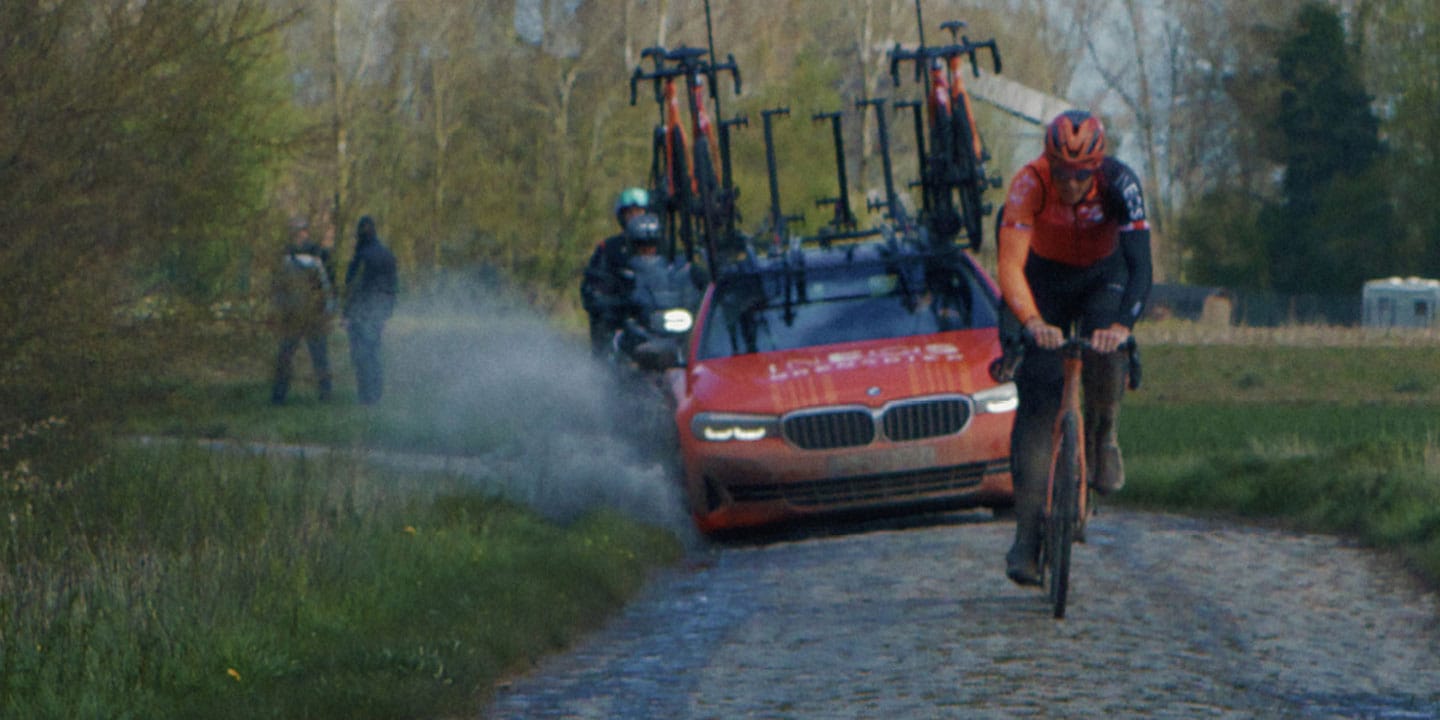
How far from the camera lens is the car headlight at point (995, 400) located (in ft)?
39.8

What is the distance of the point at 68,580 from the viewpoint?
9055mm

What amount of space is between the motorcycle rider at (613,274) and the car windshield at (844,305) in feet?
9.26

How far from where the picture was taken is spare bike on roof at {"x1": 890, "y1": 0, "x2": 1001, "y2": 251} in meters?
17.6

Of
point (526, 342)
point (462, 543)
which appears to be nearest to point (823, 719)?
point (462, 543)

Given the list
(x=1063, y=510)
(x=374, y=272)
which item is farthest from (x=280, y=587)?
(x=374, y=272)

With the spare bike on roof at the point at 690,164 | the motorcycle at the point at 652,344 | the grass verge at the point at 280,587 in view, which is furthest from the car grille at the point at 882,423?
the spare bike on roof at the point at 690,164

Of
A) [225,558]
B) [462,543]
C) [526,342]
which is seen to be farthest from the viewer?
[526,342]

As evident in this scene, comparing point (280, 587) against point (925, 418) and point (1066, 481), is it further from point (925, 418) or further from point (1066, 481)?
point (925, 418)

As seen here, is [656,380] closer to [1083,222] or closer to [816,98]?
[1083,222]

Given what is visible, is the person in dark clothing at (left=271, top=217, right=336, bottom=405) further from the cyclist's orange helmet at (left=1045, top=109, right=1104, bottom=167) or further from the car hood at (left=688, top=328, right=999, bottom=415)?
the cyclist's orange helmet at (left=1045, top=109, right=1104, bottom=167)

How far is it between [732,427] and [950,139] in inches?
245

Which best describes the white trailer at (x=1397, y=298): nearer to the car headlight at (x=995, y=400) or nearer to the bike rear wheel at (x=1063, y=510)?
the car headlight at (x=995, y=400)

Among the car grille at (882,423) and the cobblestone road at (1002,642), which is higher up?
the car grille at (882,423)

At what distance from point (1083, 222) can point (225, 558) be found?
3.88 meters
